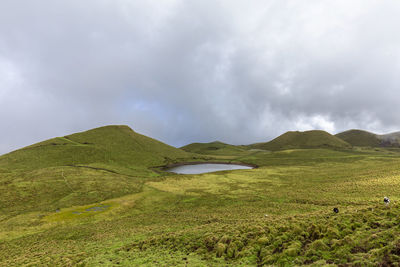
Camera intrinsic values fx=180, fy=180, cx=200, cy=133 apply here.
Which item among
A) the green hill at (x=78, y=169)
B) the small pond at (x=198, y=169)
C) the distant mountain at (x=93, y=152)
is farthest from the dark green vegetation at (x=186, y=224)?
the small pond at (x=198, y=169)

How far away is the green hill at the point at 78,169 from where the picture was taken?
5581 cm

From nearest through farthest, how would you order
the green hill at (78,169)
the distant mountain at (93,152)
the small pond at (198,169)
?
the green hill at (78,169)
the distant mountain at (93,152)
the small pond at (198,169)

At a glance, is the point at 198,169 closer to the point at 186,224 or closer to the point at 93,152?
the point at 93,152

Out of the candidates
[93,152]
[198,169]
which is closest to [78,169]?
[93,152]

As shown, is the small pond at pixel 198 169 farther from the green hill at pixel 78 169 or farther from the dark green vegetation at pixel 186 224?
the dark green vegetation at pixel 186 224

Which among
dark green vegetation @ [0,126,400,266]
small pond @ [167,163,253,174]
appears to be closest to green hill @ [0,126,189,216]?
dark green vegetation @ [0,126,400,266]

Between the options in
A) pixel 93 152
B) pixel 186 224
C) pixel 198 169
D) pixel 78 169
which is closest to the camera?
pixel 186 224

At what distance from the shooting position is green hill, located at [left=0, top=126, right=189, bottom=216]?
5581cm

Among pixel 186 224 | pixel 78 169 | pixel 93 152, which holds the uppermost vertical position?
pixel 93 152

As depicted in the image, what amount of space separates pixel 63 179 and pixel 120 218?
154ft

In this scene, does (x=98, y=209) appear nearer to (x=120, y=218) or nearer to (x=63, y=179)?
(x=120, y=218)

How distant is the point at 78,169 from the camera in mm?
87250

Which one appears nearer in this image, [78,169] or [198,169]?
[78,169]

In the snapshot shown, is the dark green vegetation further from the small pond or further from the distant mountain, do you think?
the small pond
